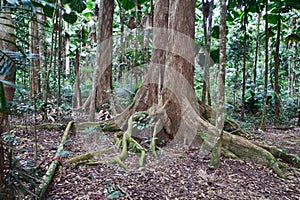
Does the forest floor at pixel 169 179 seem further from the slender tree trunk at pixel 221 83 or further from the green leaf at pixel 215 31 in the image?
the green leaf at pixel 215 31

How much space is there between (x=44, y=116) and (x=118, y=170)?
2.80 meters

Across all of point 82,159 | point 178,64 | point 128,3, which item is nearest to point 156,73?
point 178,64

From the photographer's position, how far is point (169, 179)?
3.14m

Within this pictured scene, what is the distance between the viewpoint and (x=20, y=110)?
154 inches

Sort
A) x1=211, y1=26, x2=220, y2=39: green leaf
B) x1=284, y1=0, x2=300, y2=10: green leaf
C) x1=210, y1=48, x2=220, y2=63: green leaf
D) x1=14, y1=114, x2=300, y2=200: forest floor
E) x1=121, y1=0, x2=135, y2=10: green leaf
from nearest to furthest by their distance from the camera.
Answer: x1=14, y1=114, x2=300, y2=200: forest floor → x1=284, y1=0, x2=300, y2=10: green leaf → x1=121, y1=0, x2=135, y2=10: green leaf → x1=211, y1=26, x2=220, y2=39: green leaf → x1=210, y1=48, x2=220, y2=63: green leaf

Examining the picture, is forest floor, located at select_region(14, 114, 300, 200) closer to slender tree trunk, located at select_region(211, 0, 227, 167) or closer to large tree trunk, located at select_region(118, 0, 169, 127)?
slender tree trunk, located at select_region(211, 0, 227, 167)

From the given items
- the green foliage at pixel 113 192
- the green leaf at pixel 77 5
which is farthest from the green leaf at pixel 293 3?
the green foliage at pixel 113 192

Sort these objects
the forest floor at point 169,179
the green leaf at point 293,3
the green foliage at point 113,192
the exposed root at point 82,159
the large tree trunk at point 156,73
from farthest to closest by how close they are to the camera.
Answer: the green leaf at point 293,3 → the large tree trunk at point 156,73 → the exposed root at point 82,159 → the forest floor at point 169,179 → the green foliage at point 113,192

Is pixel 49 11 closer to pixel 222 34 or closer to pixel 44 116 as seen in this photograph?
pixel 44 116

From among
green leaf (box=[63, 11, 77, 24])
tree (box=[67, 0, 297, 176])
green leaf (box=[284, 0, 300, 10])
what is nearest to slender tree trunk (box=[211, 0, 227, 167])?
tree (box=[67, 0, 297, 176])

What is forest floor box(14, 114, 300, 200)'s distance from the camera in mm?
2723

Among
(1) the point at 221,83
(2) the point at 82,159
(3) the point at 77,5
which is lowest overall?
(2) the point at 82,159

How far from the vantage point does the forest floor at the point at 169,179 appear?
2723mm

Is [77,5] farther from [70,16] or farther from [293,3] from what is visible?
[293,3]
